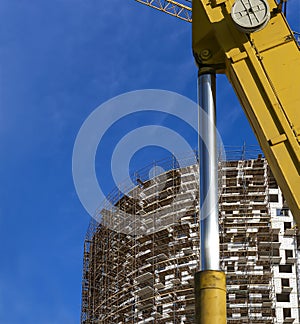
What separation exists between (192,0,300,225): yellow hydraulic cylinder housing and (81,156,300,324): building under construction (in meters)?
31.2

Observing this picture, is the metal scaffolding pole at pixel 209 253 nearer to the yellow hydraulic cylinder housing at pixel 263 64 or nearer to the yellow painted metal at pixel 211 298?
the yellow painted metal at pixel 211 298

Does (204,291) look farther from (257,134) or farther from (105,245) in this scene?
(105,245)

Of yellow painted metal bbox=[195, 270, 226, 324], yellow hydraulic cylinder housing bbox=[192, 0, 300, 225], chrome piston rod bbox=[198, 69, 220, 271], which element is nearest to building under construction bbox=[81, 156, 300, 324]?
yellow hydraulic cylinder housing bbox=[192, 0, 300, 225]

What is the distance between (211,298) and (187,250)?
36.3m

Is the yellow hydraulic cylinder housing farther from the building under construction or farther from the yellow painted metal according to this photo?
the building under construction

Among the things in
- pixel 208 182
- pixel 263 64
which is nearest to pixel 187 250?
pixel 263 64

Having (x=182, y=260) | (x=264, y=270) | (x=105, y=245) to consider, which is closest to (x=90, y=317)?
(x=105, y=245)

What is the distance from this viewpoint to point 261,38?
7805 millimetres

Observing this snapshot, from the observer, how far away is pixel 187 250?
42656 millimetres

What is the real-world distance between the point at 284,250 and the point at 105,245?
42.4 feet

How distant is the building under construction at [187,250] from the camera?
1619 inches

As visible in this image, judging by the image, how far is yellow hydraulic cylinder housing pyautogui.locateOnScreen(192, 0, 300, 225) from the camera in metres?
7.26

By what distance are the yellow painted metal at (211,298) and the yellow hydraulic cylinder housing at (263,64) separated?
48.2 inches

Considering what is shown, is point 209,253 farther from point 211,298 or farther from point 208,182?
point 208,182
